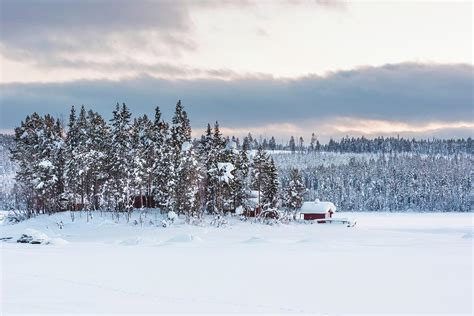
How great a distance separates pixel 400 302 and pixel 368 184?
598 ft

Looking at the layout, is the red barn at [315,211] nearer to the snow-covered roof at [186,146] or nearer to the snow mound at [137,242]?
the snow-covered roof at [186,146]

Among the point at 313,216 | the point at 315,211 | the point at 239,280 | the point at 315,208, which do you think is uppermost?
the point at 239,280

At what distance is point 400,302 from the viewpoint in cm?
2241

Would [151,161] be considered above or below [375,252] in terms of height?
above

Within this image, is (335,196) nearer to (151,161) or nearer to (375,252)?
(151,161)

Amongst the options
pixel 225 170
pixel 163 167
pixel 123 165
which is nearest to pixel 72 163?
pixel 123 165

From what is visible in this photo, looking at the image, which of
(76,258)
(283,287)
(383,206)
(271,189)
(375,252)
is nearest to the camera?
(283,287)

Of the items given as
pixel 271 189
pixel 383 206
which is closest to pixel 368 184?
pixel 383 206

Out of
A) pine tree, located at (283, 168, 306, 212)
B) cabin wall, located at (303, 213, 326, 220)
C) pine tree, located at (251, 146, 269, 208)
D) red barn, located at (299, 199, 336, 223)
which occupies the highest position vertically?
pine tree, located at (251, 146, 269, 208)

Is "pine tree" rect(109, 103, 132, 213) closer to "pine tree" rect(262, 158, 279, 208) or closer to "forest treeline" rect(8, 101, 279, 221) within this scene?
"forest treeline" rect(8, 101, 279, 221)

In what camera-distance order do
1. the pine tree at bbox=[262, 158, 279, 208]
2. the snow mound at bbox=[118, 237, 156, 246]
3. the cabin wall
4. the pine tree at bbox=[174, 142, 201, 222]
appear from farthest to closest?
the cabin wall
the pine tree at bbox=[262, 158, 279, 208]
the pine tree at bbox=[174, 142, 201, 222]
the snow mound at bbox=[118, 237, 156, 246]

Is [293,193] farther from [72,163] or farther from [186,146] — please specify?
[72,163]

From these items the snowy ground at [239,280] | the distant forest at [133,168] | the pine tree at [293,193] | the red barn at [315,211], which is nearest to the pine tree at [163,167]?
the distant forest at [133,168]

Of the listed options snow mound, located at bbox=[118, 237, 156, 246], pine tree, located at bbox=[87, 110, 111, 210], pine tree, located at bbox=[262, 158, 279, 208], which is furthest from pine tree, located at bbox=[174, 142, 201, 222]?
snow mound, located at bbox=[118, 237, 156, 246]
